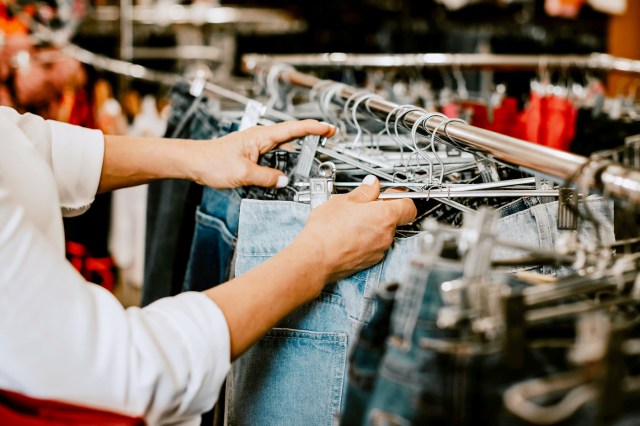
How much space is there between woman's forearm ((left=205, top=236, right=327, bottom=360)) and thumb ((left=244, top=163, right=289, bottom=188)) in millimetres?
273

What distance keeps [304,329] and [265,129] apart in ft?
1.05

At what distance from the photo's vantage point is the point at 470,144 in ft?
2.48

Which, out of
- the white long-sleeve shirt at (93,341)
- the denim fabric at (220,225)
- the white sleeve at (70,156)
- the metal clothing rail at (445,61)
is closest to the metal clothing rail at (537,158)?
the denim fabric at (220,225)

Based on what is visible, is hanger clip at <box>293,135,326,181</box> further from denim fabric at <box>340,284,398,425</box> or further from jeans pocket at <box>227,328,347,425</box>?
denim fabric at <box>340,284,398,425</box>

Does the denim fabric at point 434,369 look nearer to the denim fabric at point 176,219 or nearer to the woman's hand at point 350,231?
the woman's hand at point 350,231

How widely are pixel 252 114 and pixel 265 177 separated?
212 millimetres

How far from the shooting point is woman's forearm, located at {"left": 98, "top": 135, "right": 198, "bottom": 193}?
3.39ft

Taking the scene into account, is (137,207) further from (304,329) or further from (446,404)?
(446,404)

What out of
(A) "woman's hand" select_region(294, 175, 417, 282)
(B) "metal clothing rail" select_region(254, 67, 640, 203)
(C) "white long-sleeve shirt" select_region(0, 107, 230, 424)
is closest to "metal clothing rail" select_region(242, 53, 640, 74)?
(B) "metal clothing rail" select_region(254, 67, 640, 203)

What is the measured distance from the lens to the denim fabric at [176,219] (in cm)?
133

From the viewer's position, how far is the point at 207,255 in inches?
46.2

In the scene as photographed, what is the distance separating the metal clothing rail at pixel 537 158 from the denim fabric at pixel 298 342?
5.6 inches

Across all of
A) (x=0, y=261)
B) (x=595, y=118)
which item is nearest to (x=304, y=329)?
(x=0, y=261)

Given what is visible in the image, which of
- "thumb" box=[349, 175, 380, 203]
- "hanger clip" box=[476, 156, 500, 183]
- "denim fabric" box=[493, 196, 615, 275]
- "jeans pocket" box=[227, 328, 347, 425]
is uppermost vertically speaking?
"hanger clip" box=[476, 156, 500, 183]
